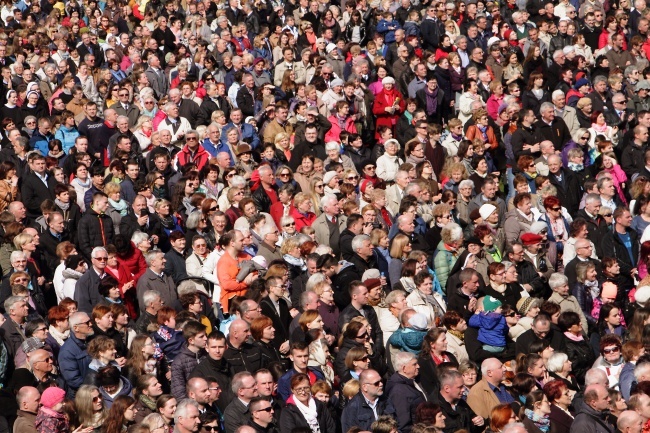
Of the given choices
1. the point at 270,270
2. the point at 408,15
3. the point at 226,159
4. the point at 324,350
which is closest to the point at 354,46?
the point at 408,15

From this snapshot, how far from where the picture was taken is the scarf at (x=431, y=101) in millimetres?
20531

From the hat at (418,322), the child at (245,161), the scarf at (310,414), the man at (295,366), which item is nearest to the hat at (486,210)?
the child at (245,161)

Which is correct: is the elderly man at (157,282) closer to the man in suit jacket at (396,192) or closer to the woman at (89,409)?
the woman at (89,409)

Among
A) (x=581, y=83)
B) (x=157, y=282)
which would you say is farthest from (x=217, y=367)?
(x=581, y=83)

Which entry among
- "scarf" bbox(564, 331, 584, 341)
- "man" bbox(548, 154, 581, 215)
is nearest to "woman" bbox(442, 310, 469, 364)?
"scarf" bbox(564, 331, 584, 341)

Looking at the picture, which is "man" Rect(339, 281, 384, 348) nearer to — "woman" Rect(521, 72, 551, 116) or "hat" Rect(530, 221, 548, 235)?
"hat" Rect(530, 221, 548, 235)

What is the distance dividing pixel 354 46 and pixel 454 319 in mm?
9863

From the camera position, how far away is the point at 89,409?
11.1 meters

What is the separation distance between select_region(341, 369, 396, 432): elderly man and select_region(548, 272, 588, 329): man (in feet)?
10.2

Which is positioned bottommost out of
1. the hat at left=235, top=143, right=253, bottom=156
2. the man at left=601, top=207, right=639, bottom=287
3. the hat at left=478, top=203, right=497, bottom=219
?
the hat at left=235, top=143, right=253, bottom=156

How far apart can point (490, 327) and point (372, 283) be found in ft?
4.26

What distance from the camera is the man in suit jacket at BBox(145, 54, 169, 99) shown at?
21453mm

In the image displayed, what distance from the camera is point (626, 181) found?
1822 centimetres

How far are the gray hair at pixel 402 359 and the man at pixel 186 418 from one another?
6.58 ft
